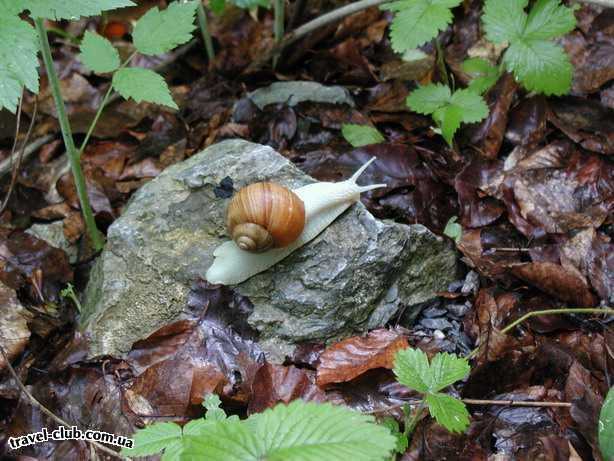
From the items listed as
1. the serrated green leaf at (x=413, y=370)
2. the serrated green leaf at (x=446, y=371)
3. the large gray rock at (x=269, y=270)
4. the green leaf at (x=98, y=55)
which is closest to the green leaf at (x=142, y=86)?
the green leaf at (x=98, y=55)

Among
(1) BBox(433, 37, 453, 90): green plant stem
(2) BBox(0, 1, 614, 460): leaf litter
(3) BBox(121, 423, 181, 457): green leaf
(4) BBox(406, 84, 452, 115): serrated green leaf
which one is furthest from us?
(1) BBox(433, 37, 453, 90): green plant stem

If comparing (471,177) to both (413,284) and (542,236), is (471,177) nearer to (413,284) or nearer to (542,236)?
(542,236)

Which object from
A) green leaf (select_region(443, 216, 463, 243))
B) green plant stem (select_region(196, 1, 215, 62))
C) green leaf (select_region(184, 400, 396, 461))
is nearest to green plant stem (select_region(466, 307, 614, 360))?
green leaf (select_region(443, 216, 463, 243))

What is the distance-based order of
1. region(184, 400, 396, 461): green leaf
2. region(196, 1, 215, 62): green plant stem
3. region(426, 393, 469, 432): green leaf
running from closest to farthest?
region(184, 400, 396, 461): green leaf → region(426, 393, 469, 432): green leaf → region(196, 1, 215, 62): green plant stem

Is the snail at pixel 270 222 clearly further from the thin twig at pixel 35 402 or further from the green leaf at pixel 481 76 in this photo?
the green leaf at pixel 481 76

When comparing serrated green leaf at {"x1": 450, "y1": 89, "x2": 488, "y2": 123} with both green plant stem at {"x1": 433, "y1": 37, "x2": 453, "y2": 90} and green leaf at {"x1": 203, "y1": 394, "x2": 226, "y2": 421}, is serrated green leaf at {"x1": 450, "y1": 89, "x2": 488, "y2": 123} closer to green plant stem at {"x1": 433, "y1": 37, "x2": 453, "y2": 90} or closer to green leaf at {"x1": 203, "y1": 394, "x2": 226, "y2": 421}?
green plant stem at {"x1": 433, "y1": 37, "x2": 453, "y2": 90}

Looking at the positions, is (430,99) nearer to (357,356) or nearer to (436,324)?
(436,324)

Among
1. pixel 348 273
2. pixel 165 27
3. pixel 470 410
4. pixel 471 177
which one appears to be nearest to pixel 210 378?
pixel 348 273
